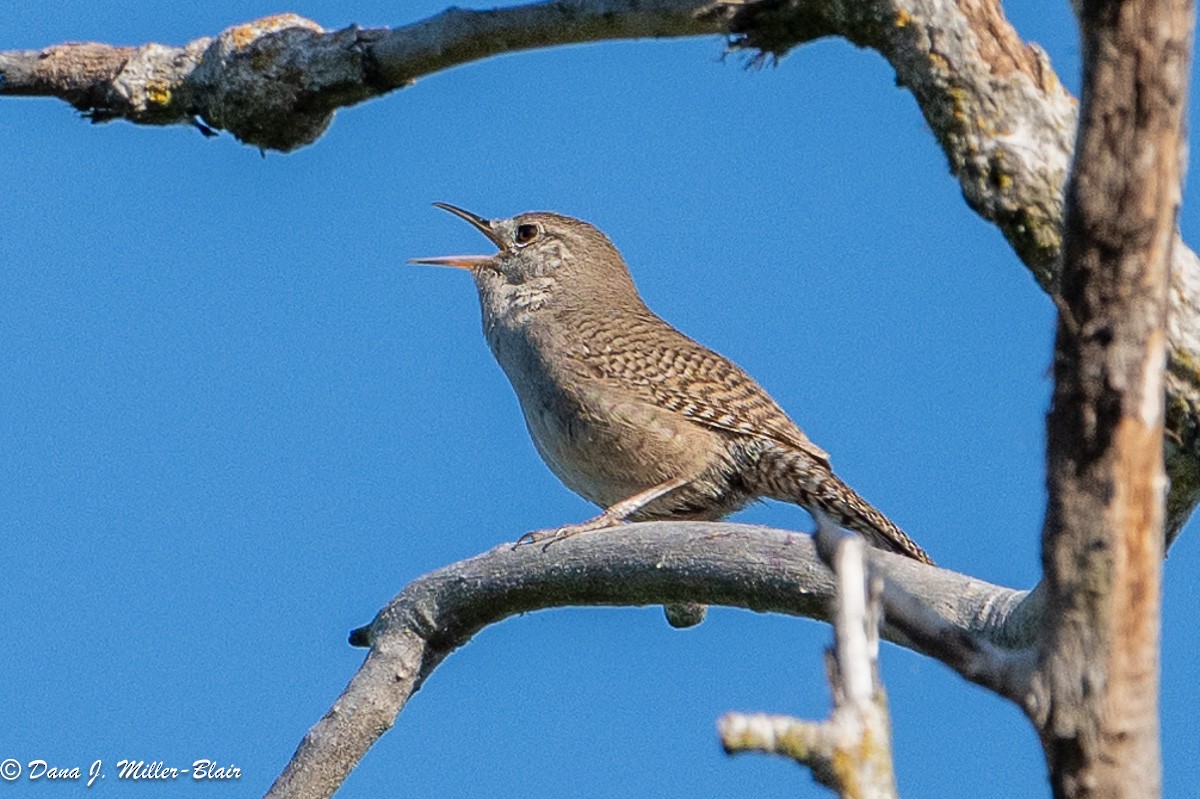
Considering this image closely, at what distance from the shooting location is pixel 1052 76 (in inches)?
173

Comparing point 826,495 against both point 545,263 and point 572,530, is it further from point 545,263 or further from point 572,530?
point 545,263

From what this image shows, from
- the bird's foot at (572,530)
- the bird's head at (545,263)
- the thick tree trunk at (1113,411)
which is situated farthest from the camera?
the bird's head at (545,263)

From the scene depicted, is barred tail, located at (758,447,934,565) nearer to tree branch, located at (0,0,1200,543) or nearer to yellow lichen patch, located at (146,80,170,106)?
tree branch, located at (0,0,1200,543)

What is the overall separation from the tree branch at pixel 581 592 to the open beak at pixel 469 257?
11.0 ft

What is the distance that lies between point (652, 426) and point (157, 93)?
229 cm

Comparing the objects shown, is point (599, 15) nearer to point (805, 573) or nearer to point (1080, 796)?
point (805, 573)

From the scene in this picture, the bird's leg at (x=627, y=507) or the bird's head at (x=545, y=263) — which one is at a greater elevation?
the bird's head at (x=545, y=263)

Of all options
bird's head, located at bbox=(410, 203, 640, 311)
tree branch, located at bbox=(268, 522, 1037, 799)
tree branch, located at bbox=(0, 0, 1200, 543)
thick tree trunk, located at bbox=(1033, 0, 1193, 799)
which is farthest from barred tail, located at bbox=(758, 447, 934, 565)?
thick tree trunk, located at bbox=(1033, 0, 1193, 799)

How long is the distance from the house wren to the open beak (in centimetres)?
55

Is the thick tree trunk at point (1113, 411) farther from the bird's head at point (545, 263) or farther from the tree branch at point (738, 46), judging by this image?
the bird's head at point (545, 263)

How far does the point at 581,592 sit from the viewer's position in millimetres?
4836

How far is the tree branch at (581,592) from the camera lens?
14.2ft

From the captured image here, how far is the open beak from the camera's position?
27.3ft

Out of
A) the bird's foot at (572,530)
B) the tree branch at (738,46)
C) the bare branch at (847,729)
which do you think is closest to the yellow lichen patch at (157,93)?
the tree branch at (738,46)
